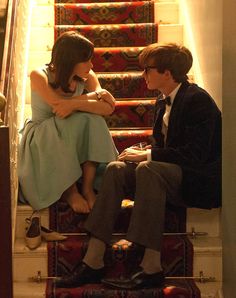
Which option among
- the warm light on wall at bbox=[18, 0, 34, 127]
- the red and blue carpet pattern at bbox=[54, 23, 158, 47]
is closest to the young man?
the warm light on wall at bbox=[18, 0, 34, 127]

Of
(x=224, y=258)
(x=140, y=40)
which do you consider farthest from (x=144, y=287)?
(x=140, y=40)

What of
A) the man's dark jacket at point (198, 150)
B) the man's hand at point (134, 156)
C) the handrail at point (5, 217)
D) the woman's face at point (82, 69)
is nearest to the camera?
the handrail at point (5, 217)

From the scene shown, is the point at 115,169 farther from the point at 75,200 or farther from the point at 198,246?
the point at 198,246

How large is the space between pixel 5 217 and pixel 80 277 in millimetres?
733

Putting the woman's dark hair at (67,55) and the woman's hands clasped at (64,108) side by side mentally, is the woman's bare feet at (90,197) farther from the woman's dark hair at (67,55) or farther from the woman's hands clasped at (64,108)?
the woman's dark hair at (67,55)

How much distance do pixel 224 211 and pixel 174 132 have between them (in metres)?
0.50

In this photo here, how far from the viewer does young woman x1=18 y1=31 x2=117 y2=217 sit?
3.02m

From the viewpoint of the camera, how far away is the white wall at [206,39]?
10.5 ft

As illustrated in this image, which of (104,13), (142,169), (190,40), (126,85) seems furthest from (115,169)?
(104,13)

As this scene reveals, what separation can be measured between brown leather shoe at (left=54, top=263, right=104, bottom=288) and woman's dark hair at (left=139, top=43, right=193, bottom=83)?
1.00 metres

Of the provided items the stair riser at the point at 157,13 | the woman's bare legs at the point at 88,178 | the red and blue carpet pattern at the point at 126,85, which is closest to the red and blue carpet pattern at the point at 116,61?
the red and blue carpet pattern at the point at 126,85

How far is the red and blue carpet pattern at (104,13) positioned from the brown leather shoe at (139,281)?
7.75 feet

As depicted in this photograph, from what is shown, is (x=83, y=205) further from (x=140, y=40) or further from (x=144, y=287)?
(x=140, y=40)

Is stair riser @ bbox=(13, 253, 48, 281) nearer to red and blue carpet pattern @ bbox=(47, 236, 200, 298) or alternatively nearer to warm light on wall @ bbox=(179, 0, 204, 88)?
red and blue carpet pattern @ bbox=(47, 236, 200, 298)
